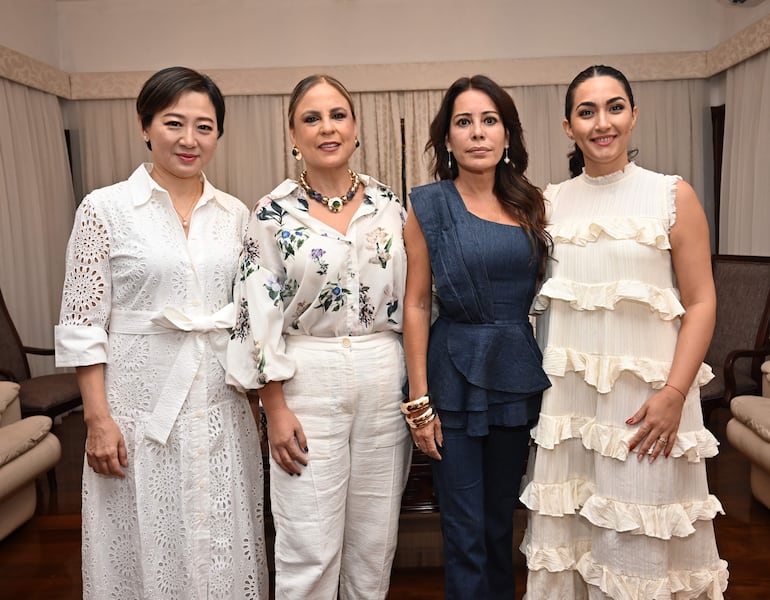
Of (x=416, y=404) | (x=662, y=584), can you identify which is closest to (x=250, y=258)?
(x=416, y=404)

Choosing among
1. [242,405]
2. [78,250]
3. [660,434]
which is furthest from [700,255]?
[78,250]

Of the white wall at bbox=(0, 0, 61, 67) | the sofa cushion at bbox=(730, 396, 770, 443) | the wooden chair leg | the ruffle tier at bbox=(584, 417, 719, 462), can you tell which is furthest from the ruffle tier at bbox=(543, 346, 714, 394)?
the white wall at bbox=(0, 0, 61, 67)

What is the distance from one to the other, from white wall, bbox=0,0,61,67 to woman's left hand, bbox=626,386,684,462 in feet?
17.8

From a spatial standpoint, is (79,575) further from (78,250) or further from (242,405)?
(78,250)

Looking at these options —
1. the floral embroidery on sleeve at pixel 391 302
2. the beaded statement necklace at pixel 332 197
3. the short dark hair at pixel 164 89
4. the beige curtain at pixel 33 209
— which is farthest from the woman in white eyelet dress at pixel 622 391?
the beige curtain at pixel 33 209

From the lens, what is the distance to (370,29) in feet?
18.9

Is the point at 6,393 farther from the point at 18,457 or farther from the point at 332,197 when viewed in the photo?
the point at 332,197

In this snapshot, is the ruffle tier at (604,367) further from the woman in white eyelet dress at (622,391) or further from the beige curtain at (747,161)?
the beige curtain at (747,161)

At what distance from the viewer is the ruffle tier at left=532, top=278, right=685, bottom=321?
1.65 metres

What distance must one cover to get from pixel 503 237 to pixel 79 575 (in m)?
2.19

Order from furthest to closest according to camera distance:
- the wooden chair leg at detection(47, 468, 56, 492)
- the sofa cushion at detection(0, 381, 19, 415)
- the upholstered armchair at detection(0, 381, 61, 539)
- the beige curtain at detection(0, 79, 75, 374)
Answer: the beige curtain at detection(0, 79, 75, 374)
the wooden chair leg at detection(47, 468, 56, 492)
the sofa cushion at detection(0, 381, 19, 415)
the upholstered armchair at detection(0, 381, 61, 539)

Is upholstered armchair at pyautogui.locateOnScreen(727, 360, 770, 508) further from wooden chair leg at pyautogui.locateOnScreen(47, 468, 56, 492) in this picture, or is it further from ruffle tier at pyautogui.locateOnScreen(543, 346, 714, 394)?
wooden chair leg at pyautogui.locateOnScreen(47, 468, 56, 492)

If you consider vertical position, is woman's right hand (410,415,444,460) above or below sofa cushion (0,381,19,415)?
above

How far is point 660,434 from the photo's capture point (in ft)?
5.40
